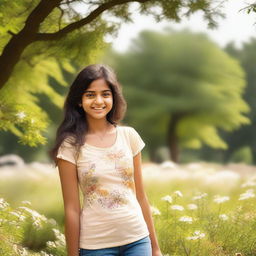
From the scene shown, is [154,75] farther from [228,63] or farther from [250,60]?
[250,60]

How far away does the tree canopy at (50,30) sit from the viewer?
4.60 meters

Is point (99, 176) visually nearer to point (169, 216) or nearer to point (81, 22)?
point (81, 22)

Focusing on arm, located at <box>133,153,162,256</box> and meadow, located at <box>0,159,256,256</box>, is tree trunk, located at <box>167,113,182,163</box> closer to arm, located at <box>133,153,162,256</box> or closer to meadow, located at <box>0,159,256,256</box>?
meadow, located at <box>0,159,256,256</box>

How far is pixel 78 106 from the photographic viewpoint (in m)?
2.72

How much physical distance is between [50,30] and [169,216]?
7.60 ft

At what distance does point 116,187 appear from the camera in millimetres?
2479

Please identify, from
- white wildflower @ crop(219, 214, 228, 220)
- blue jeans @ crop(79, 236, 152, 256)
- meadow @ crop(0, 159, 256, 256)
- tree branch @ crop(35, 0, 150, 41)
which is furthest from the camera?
tree branch @ crop(35, 0, 150, 41)

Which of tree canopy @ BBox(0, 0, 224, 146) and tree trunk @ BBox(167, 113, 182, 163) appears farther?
tree trunk @ BBox(167, 113, 182, 163)

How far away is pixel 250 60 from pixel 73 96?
1154 inches

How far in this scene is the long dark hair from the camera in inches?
101

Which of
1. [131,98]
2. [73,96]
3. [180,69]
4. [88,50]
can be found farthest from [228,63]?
[73,96]

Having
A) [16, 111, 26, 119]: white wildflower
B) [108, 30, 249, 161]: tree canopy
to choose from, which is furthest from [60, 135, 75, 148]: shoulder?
[108, 30, 249, 161]: tree canopy

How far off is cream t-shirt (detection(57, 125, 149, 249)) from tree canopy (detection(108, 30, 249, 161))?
19.1m

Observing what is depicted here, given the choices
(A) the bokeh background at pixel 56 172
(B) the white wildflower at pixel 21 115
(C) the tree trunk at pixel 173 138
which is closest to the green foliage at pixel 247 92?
(C) the tree trunk at pixel 173 138
